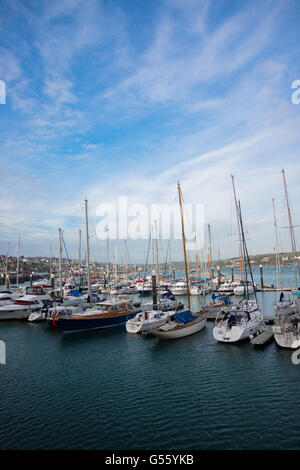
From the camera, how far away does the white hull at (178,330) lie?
25953mm

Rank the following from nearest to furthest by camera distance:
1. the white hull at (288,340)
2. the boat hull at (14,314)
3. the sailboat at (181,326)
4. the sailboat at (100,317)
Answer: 1. the white hull at (288,340)
2. the sailboat at (181,326)
3. the sailboat at (100,317)
4. the boat hull at (14,314)

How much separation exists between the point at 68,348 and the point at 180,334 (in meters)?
10.3

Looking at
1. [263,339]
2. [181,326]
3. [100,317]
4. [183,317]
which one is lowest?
[263,339]

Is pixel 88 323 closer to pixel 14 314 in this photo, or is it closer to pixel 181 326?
pixel 181 326

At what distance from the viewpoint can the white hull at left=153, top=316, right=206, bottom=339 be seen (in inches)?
1022

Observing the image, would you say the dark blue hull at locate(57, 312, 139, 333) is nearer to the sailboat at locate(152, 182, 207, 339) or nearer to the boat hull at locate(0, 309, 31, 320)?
the sailboat at locate(152, 182, 207, 339)

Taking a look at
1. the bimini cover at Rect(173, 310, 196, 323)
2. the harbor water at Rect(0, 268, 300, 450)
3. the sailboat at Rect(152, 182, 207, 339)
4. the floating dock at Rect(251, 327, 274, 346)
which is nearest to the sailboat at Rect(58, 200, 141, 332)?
the harbor water at Rect(0, 268, 300, 450)

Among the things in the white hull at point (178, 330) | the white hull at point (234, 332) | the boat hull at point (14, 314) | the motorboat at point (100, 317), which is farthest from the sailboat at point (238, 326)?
the boat hull at point (14, 314)

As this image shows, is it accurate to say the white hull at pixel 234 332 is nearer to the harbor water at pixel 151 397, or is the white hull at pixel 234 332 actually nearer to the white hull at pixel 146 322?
the harbor water at pixel 151 397

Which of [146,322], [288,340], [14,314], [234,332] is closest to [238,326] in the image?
[234,332]

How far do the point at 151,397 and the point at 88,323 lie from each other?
56.9 feet

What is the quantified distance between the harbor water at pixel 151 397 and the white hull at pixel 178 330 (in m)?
0.73

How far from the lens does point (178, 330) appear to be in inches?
1043
